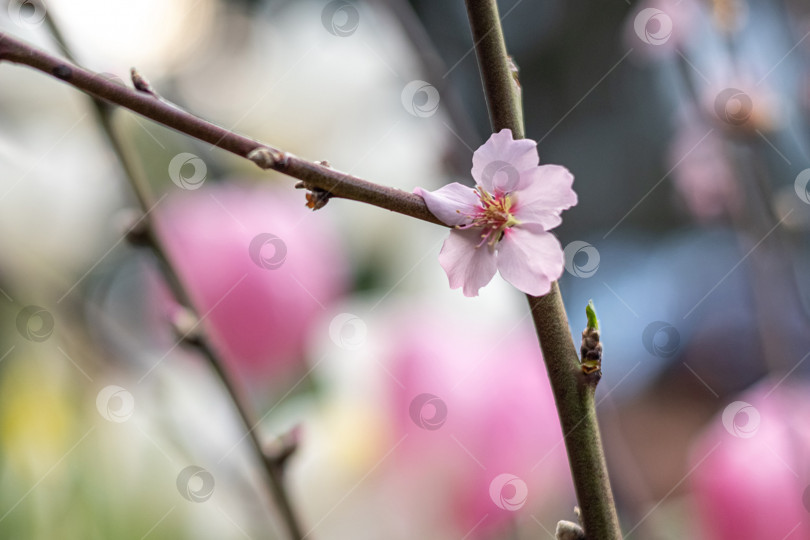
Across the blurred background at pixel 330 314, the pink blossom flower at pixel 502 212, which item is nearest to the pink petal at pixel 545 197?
the pink blossom flower at pixel 502 212

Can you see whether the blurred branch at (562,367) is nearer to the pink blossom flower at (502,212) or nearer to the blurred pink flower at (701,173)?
the pink blossom flower at (502,212)

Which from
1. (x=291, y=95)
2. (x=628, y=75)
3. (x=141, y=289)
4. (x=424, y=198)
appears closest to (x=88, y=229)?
(x=141, y=289)

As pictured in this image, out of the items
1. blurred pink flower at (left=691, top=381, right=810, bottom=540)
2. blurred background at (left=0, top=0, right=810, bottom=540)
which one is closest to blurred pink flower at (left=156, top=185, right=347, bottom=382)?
blurred background at (left=0, top=0, right=810, bottom=540)

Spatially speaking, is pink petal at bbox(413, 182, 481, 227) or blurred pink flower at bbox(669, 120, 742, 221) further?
blurred pink flower at bbox(669, 120, 742, 221)

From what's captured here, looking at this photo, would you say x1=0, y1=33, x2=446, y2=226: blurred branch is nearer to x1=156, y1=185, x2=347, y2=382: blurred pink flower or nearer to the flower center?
the flower center

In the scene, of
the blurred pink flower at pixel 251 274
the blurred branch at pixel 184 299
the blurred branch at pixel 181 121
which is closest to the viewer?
the blurred branch at pixel 181 121

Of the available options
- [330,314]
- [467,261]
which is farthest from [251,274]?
[467,261]
